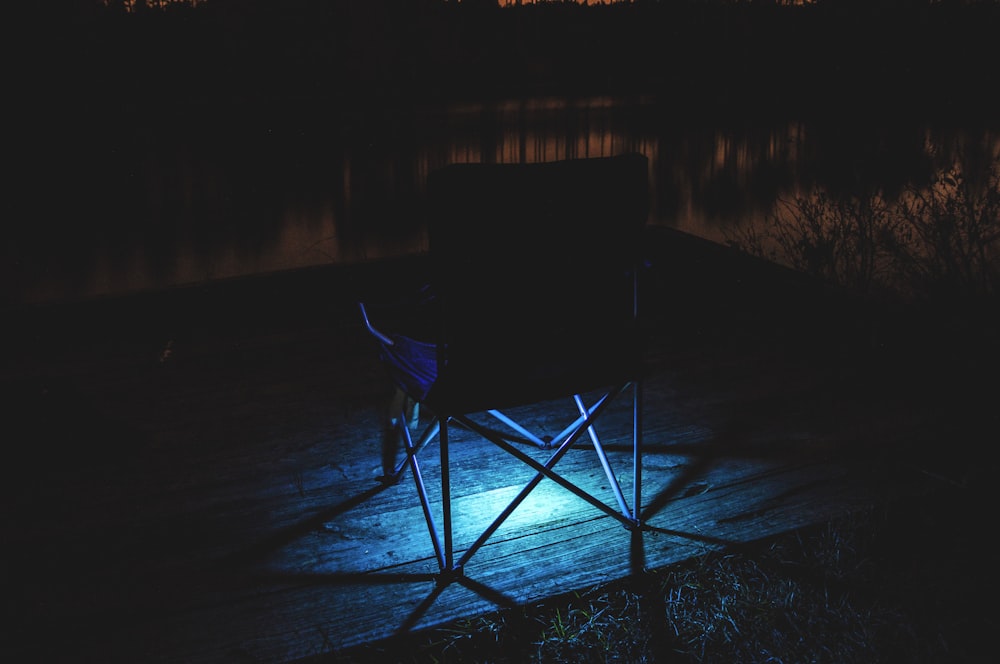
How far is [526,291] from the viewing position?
6.52 feet

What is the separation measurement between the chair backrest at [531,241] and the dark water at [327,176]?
9.71 ft

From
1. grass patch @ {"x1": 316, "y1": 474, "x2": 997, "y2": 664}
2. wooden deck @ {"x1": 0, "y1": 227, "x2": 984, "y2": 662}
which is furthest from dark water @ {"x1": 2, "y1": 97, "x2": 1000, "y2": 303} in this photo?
grass patch @ {"x1": 316, "y1": 474, "x2": 997, "y2": 664}

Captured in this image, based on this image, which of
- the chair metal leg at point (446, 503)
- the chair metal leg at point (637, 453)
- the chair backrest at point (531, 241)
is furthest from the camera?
the chair metal leg at point (637, 453)

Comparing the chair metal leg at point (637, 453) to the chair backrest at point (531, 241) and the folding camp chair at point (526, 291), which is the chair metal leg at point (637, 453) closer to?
the folding camp chair at point (526, 291)

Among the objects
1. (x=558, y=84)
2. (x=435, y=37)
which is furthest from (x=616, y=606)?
(x=558, y=84)

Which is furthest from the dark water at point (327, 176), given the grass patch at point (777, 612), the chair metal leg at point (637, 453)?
the grass patch at point (777, 612)

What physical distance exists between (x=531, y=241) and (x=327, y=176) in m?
9.24

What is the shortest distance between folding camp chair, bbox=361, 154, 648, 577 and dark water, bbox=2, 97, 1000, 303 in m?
2.90

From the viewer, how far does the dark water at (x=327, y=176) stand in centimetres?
736

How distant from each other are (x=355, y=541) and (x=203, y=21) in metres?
11.8

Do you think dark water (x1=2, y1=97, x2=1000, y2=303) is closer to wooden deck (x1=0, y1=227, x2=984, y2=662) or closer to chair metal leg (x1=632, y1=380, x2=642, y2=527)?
wooden deck (x1=0, y1=227, x2=984, y2=662)

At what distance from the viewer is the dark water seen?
7.36 meters

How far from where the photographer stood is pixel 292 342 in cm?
380

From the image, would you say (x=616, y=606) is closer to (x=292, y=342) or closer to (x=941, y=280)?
(x=292, y=342)
